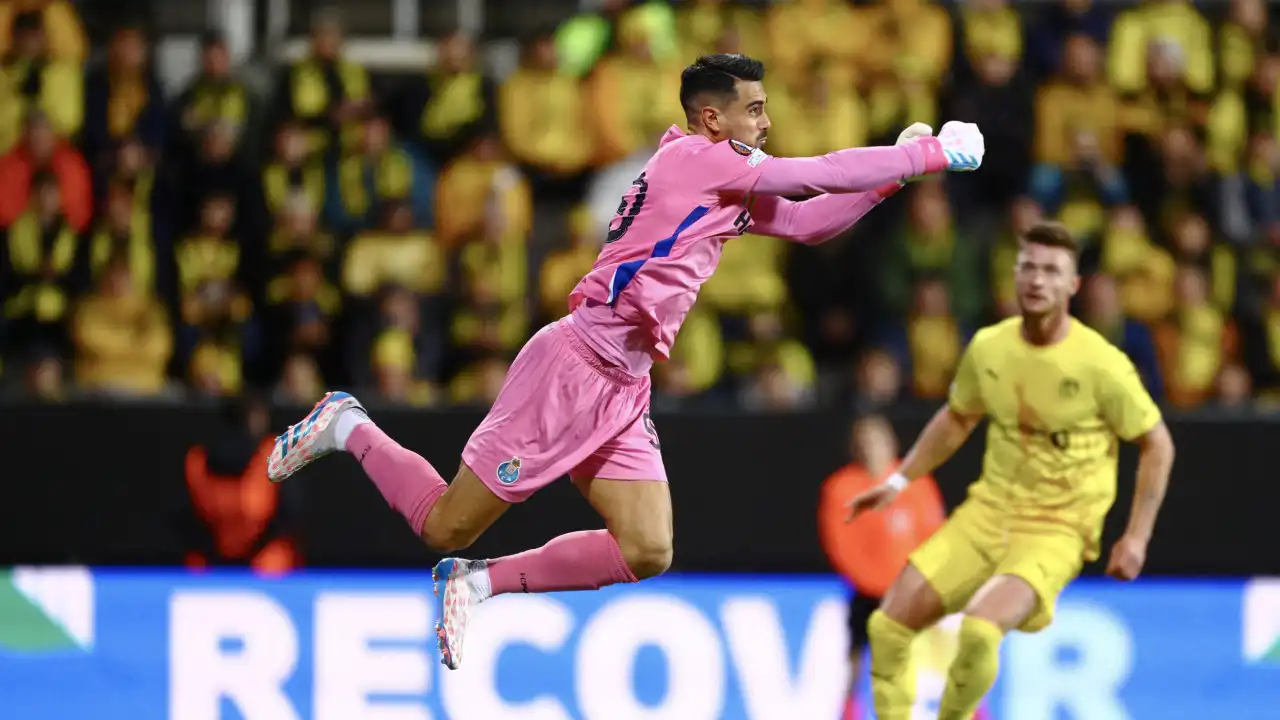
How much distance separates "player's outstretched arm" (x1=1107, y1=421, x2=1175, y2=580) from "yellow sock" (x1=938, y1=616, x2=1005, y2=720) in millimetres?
526

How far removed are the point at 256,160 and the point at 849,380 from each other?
4186 mm

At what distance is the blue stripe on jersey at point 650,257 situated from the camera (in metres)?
6.47

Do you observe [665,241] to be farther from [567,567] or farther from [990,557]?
[990,557]

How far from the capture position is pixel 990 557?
7.61 metres

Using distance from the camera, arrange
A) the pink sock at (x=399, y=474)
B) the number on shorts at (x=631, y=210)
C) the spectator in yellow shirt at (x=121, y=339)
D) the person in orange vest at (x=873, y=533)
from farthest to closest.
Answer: the spectator in yellow shirt at (x=121, y=339), the person in orange vest at (x=873, y=533), the pink sock at (x=399, y=474), the number on shorts at (x=631, y=210)

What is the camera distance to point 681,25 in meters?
12.7

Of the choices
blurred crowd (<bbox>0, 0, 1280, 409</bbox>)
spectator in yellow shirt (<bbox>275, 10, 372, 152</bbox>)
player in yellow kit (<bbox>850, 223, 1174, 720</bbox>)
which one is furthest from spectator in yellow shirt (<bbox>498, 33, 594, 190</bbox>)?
player in yellow kit (<bbox>850, 223, 1174, 720</bbox>)

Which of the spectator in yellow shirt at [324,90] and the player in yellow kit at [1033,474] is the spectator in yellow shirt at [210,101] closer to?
the spectator in yellow shirt at [324,90]

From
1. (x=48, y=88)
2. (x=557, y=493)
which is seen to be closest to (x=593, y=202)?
(x=557, y=493)

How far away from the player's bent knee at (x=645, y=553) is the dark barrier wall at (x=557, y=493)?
4.22m

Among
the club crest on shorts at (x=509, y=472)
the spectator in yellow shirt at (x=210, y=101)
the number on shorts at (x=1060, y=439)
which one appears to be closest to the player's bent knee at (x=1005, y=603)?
the number on shorts at (x=1060, y=439)

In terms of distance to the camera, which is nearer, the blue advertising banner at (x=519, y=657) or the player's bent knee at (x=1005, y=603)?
the player's bent knee at (x=1005, y=603)

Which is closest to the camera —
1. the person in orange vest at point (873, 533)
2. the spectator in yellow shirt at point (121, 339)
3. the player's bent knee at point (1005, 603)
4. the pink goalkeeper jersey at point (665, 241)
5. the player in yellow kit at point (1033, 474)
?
the pink goalkeeper jersey at point (665, 241)

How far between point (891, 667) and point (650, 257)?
216 cm
